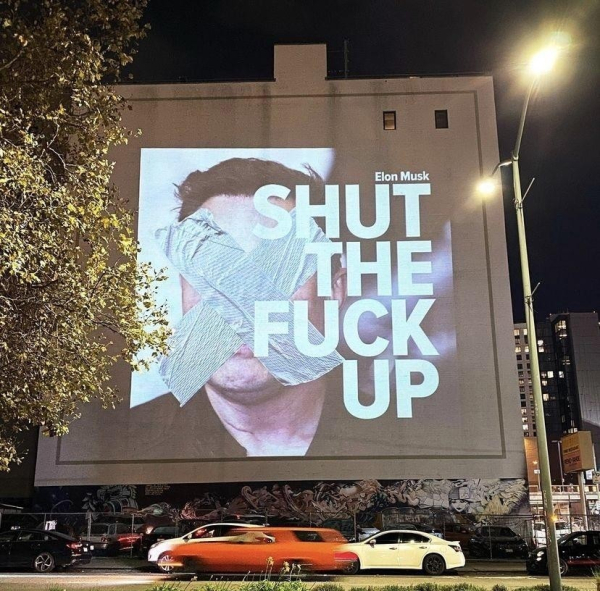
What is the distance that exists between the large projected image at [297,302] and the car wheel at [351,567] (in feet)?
26.9

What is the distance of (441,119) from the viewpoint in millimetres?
33188

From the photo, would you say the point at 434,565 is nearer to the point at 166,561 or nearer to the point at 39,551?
the point at 166,561

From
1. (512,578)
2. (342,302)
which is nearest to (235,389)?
(342,302)

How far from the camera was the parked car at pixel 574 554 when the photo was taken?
22062 millimetres

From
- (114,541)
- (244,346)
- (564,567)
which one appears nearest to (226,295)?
(244,346)

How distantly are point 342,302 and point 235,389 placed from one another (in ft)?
19.8

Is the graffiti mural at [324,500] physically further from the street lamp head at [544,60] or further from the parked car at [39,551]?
the street lamp head at [544,60]

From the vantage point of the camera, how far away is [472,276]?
3112 cm

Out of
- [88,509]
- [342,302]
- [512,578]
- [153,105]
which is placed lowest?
[512,578]

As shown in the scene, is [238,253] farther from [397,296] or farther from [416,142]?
[416,142]

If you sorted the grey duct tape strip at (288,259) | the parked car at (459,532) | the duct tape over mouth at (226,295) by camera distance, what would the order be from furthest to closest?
the grey duct tape strip at (288,259)
the duct tape over mouth at (226,295)
the parked car at (459,532)

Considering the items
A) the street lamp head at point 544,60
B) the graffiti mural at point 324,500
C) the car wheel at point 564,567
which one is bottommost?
the car wheel at point 564,567

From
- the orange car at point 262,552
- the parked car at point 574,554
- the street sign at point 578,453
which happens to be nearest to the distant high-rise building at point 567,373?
the street sign at point 578,453

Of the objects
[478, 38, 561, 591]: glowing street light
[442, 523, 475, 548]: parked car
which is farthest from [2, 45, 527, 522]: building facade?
[478, 38, 561, 591]: glowing street light
